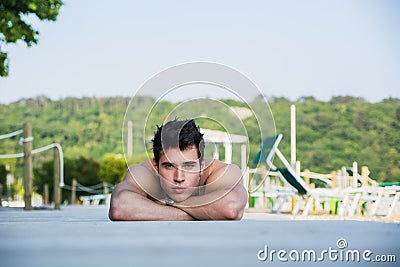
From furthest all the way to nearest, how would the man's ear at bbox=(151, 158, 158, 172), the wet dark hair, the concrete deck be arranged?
the man's ear at bbox=(151, 158, 158, 172)
the wet dark hair
the concrete deck

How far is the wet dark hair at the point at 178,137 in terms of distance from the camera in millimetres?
3674

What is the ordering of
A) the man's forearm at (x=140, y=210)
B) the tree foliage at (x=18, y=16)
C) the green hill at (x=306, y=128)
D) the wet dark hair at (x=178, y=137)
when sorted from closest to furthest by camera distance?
the wet dark hair at (x=178, y=137)
the man's forearm at (x=140, y=210)
the tree foliage at (x=18, y=16)
the green hill at (x=306, y=128)

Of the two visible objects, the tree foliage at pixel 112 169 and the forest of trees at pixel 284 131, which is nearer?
the forest of trees at pixel 284 131

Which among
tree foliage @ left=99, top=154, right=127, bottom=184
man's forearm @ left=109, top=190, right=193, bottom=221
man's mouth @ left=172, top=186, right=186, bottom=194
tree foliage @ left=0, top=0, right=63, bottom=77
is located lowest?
tree foliage @ left=99, top=154, right=127, bottom=184

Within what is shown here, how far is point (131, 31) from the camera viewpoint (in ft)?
249

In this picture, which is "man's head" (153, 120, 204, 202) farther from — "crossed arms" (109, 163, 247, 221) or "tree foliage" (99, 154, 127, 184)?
"tree foliage" (99, 154, 127, 184)

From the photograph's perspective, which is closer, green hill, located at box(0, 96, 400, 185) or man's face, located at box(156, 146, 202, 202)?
man's face, located at box(156, 146, 202, 202)

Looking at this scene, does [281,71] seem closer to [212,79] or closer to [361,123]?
[361,123]

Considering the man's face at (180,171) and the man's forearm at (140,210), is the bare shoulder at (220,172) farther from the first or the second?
the man's forearm at (140,210)

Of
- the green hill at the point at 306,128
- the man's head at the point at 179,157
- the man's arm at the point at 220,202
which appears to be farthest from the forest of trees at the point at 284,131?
the man's head at the point at 179,157

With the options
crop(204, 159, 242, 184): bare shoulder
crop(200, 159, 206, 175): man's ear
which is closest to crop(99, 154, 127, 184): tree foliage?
crop(204, 159, 242, 184): bare shoulder

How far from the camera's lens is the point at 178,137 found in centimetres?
372

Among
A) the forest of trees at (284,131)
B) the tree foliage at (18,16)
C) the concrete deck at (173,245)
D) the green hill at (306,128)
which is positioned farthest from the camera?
the forest of trees at (284,131)

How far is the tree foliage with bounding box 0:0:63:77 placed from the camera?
10.2 m
